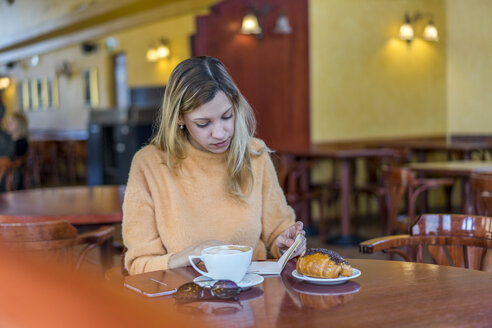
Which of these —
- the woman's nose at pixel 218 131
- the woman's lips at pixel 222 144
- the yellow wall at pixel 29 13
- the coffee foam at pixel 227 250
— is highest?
the yellow wall at pixel 29 13

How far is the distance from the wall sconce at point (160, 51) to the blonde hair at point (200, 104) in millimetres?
8563

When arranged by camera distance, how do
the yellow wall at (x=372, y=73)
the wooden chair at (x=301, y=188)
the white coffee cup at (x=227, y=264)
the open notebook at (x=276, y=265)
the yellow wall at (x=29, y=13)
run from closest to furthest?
the white coffee cup at (x=227, y=264)
the open notebook at (x=276, y=265)
the wooden chair at (x=301, y=188)
the yellow wall at (x=372, y=73)
the yellow wall at (x=29, y=13)

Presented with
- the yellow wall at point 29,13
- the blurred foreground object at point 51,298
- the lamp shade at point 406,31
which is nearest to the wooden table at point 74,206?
the blurred foreground object at point 51,298

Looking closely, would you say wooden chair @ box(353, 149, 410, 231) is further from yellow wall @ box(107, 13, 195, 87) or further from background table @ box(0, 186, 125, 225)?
yellow wall @ box(107, 13, 195, 87)

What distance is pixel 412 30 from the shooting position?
7391 mm

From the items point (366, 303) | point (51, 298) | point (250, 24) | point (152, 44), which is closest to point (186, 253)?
point (366, 303)

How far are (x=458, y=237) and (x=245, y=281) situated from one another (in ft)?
2.76

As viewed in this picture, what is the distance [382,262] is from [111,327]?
1.03 metres

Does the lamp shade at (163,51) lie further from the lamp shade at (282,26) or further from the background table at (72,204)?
the background table at (72,204)

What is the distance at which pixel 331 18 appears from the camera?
6.77 meters

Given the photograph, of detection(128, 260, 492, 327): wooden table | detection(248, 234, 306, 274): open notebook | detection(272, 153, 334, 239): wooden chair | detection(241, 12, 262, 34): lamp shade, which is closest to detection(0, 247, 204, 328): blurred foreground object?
detection(128, 260, 492, 327): wooden table

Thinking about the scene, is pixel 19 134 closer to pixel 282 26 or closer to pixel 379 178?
pixel 282 26

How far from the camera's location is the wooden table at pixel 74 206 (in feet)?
7.86

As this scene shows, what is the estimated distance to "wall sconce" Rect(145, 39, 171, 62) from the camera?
33.1 feet
